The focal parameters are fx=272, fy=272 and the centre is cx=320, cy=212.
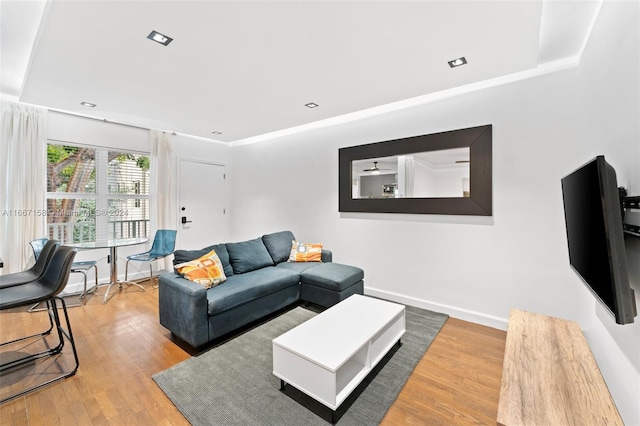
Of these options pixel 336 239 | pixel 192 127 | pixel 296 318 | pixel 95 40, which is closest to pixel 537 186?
pixel 336 239

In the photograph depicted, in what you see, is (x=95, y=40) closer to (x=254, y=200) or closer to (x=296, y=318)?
(x=296, y=318)

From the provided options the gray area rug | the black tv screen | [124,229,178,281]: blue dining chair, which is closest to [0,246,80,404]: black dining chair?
the gray area rug

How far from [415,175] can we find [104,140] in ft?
15.3

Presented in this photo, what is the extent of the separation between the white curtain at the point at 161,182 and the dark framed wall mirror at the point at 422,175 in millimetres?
3073

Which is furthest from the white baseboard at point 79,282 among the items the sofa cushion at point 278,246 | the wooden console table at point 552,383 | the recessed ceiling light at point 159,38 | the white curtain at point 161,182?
the wooden console table at point 552,383

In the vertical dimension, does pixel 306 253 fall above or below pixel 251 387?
above

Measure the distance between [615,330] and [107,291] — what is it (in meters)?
5.06

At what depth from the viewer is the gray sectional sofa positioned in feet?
7.88

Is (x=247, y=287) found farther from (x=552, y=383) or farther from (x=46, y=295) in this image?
(x=552, y=383)

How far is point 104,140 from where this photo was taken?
421cm

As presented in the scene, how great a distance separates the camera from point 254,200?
5.43 m

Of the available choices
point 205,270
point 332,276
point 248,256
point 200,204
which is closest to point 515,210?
point 332,276

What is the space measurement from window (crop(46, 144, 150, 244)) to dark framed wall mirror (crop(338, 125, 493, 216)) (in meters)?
3.45

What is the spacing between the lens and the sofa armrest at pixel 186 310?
2.34 metres
